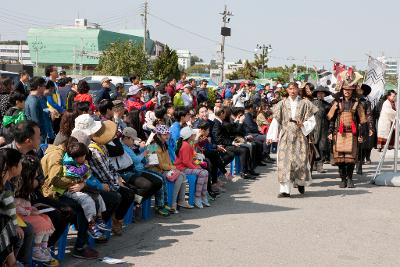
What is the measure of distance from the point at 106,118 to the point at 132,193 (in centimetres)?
127

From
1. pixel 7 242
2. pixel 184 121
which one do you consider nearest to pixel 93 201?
pixel 7 242

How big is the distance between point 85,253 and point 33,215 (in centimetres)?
88

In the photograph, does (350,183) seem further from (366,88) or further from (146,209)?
(146,209)

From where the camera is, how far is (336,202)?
9461mm

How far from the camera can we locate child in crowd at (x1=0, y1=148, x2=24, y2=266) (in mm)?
4328

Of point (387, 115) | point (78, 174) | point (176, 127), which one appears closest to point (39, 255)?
point (78, 174)

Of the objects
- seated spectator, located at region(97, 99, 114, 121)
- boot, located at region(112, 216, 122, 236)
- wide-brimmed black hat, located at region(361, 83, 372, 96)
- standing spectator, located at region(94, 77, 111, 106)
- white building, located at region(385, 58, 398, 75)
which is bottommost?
boot, located at region(112, 216, 122, 236)

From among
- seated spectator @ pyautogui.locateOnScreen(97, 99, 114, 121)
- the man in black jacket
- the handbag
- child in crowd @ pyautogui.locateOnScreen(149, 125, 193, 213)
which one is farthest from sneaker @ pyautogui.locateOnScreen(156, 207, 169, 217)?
Answer: the man in black jacket

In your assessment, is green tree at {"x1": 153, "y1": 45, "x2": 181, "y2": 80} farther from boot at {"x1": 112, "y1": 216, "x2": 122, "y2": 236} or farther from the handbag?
boot at {"x1": 112, "y1": 216, "x2": 122, "y2": 236}

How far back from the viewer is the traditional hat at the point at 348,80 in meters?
11.0

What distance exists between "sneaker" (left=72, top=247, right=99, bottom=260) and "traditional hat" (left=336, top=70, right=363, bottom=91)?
6.72m

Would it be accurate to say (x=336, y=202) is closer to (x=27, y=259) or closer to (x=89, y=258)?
(x=89, y=258)

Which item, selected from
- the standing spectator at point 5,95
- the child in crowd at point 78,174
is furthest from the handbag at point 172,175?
the standing spectator at point 5,95

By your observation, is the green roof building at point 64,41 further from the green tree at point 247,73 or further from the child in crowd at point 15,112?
the child in crowd at point 15,112
